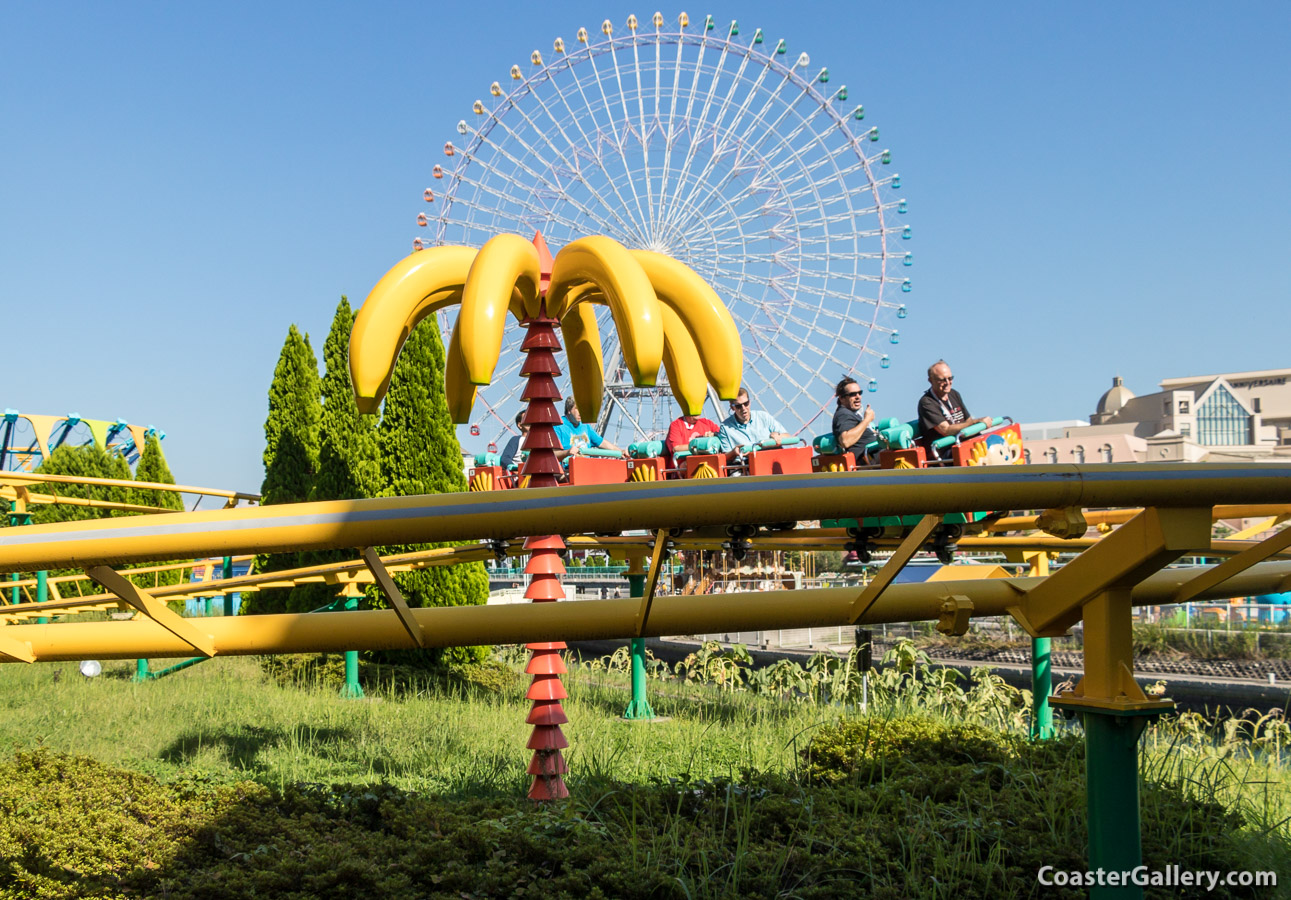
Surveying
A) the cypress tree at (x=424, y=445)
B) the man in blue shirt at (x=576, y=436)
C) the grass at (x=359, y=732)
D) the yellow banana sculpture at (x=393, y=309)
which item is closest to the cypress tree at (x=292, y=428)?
the cypress tree at (x=424, y=445)

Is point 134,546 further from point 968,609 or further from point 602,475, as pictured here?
point 602,475

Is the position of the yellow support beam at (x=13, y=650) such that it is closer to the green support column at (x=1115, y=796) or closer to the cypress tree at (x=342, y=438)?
the green support column at (x=1115, y=796)

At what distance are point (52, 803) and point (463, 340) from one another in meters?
2.60

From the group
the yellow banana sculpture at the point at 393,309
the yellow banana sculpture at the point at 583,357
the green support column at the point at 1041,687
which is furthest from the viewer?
the green support column at the point at 1041,687

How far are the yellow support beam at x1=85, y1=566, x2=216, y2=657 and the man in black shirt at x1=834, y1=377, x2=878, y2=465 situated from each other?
17.2 feet

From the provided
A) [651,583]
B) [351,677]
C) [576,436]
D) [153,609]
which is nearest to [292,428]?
[351,677]

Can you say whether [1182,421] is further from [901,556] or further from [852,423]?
[901,556]

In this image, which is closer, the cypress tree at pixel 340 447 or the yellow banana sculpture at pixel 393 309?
the yellow banana sculpture at pixel 393 309

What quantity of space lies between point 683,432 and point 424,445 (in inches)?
252

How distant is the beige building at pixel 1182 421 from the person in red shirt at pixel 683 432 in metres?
65.2

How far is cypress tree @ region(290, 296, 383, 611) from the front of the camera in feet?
43.4

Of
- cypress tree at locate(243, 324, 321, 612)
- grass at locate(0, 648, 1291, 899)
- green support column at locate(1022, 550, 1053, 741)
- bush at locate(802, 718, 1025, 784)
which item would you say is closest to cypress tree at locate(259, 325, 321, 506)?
→ cypress tree at locate(243, 324, 321, 612)

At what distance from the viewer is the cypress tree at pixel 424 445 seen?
13055mm

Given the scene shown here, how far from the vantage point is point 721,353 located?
181 inches
